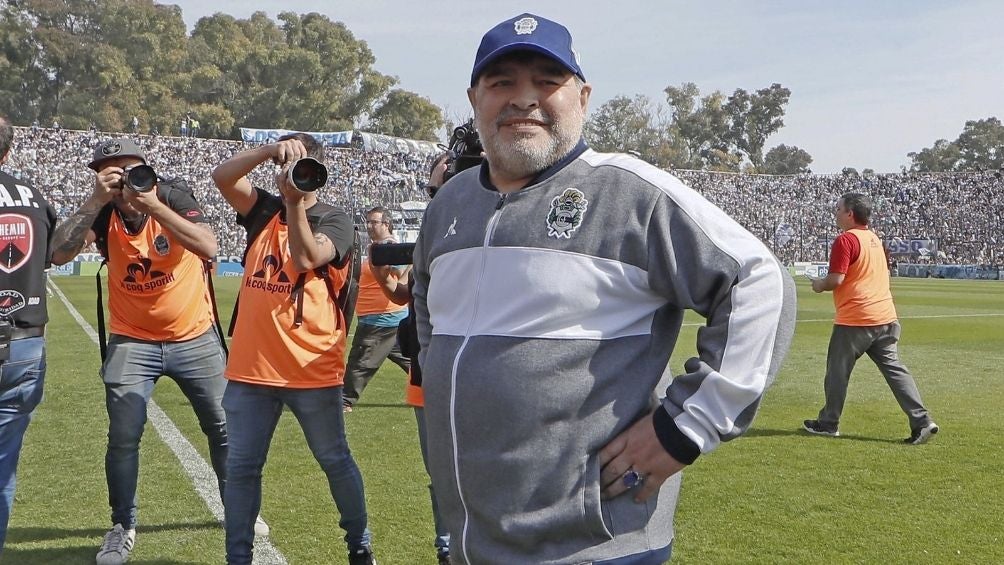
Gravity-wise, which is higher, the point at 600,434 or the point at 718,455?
the point at 600,434

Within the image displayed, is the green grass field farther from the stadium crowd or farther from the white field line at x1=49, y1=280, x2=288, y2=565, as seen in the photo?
the stadium crowd

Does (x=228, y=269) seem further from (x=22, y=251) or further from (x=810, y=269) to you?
(x=22, y=251)

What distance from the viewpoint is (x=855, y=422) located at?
29.1ft

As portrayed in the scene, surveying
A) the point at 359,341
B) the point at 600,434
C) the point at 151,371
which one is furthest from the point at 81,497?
the point at 600,434

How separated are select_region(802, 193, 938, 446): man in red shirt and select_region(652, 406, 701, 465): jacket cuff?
651cm

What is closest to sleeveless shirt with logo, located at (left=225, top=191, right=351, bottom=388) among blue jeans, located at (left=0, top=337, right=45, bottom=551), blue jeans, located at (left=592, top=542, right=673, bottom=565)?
blue jeans, located at (left=0, top=337, right=45, bottom=551)

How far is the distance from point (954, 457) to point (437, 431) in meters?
6.17

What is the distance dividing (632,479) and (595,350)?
30 cm

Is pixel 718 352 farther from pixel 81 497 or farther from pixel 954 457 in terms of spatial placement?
pixel 954 457

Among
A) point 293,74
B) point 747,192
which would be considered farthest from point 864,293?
point 293,74

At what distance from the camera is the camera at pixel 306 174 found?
3.86 metres

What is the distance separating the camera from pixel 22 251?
4.07 meters

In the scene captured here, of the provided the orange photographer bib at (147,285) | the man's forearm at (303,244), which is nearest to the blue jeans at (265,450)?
the man's forearm at (303,244)

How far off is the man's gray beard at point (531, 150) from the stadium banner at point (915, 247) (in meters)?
54.6
